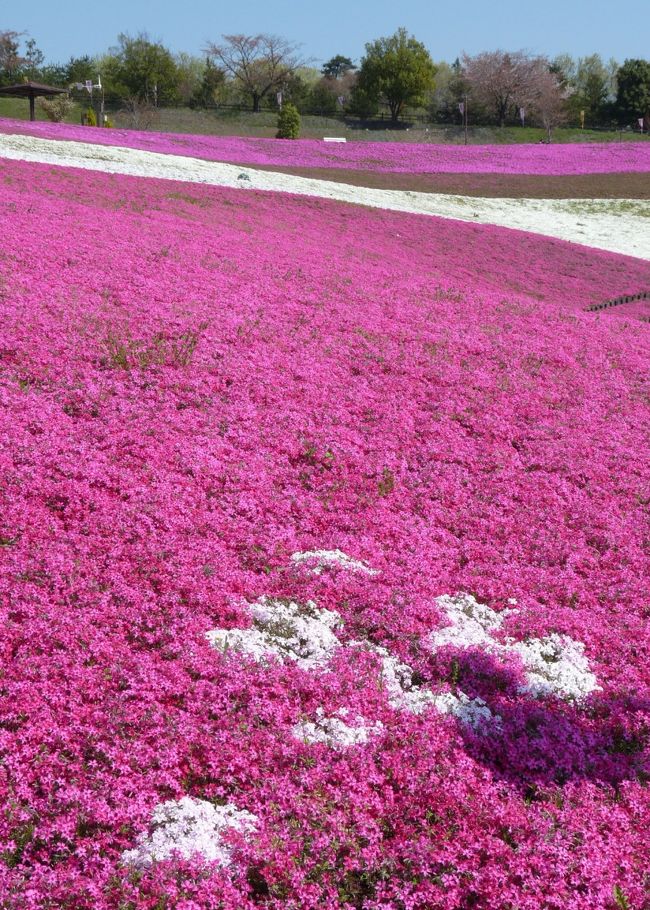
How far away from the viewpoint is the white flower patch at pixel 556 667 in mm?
6816

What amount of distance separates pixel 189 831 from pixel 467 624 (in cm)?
370

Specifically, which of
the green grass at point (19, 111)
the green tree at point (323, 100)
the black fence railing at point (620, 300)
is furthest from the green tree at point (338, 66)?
the black fence railing at point (620, 300)

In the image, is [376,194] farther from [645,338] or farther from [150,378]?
[150,378]

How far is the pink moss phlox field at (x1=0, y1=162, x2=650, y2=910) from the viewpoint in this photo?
192 inches

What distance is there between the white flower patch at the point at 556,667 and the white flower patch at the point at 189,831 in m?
3.11

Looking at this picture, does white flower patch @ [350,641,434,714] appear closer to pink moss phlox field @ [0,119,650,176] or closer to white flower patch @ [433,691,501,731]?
white flower patch @ [433,691,501,731]

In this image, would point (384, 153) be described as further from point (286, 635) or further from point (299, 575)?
point (286, 635)

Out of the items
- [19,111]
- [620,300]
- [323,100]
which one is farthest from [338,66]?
[620,300]

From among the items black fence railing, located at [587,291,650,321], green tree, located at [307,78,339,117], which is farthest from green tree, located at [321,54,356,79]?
black fence railing, located at [587,291,650,321]

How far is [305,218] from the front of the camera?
28453mm

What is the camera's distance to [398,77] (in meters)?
89.8

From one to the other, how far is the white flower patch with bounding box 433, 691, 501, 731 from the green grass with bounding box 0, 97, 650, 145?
74236 mm

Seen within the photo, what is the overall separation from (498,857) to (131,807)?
8.41 feet

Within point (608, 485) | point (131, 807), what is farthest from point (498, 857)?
point (608, 485)
